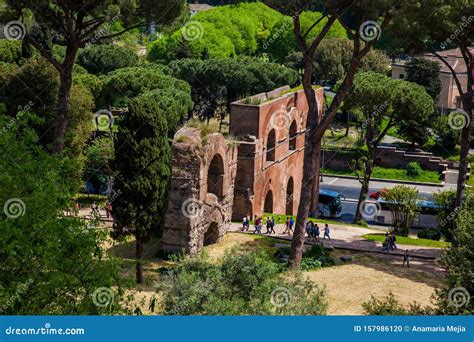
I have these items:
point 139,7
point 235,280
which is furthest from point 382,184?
point 235,280

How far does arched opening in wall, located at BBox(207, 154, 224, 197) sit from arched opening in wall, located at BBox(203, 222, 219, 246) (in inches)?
64.8

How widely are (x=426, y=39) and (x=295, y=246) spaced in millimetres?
9495

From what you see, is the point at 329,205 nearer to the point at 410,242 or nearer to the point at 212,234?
the point at 410,242

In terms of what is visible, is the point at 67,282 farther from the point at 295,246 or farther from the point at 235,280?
the point at 295,246

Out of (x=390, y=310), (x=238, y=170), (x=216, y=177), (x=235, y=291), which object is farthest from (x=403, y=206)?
(x=235, y=291)

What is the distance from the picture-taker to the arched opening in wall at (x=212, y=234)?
2928 centimetres

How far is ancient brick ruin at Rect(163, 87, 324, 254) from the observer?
86.3ft

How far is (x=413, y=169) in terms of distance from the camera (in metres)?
57.7

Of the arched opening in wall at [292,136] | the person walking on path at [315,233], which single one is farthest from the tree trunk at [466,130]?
the arched opening in wall at [292,136]

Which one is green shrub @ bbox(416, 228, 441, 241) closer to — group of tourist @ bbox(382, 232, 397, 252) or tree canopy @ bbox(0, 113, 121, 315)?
group of tourist @ bbox(382, 232, 397, 252)

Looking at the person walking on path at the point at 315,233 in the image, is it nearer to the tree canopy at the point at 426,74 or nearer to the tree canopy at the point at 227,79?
the tree canopy at the point at 227,79

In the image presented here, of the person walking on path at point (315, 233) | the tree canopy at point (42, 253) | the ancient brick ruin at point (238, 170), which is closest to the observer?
the tree canopy at point (42, 253)

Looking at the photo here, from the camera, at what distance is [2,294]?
12.4 meters

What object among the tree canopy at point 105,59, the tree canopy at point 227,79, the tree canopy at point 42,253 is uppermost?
the tree canopy at point 105,59
